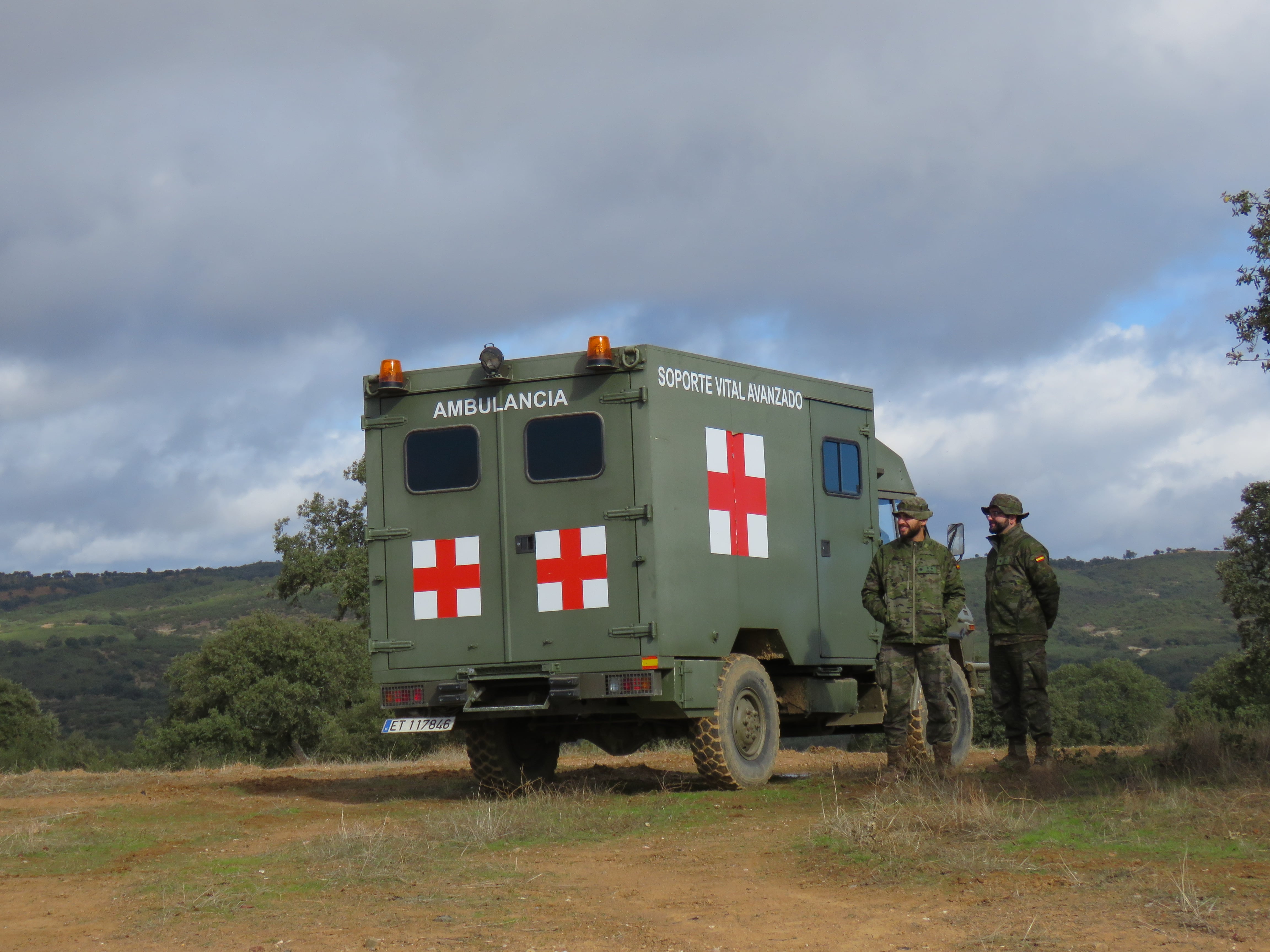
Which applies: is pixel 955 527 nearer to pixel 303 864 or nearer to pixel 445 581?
pixel 445 581

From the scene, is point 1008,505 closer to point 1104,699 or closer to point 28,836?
point 28,836

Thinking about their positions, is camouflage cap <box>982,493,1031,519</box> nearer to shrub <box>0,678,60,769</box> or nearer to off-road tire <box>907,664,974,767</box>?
off-road tire <box>907,664,974,767</box>

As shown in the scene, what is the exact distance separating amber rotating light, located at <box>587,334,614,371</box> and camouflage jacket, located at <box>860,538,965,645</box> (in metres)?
2.55

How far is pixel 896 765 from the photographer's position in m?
9.86

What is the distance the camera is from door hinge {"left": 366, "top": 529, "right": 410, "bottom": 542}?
10.9m

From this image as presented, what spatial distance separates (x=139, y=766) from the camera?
2331 cm

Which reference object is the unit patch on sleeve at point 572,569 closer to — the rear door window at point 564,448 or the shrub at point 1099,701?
the rear door window at point 564,448

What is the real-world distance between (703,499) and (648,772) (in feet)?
11.8

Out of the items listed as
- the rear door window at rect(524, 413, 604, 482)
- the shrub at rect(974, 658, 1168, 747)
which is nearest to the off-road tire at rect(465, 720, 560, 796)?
the rear door window at rect(524, 413, 604, 482)

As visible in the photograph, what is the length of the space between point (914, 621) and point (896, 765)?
1.08 meters

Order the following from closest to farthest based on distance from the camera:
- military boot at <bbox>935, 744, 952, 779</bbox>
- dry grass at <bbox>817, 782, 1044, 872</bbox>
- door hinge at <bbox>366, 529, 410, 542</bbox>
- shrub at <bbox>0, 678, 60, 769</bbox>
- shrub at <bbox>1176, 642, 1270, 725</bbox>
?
dry grass at <bbox>817, 782, 1044, 872</bbox> → military boot at <bbox>935, 744, 952, 779</bbox> → door hinge at <bbox>366, 529, 410, 542</bbox> → shrub at <bbox>1176, 642, 1270, 725</bbox> → shrub at <bbox>0, 678, 60, 769</bbox>

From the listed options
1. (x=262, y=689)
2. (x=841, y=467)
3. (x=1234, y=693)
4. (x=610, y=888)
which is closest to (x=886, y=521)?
(x=841, y=467)

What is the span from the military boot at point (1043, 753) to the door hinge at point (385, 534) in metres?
5.27

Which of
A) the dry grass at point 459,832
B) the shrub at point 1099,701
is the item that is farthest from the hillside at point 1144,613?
the dry grass at point 459,832
